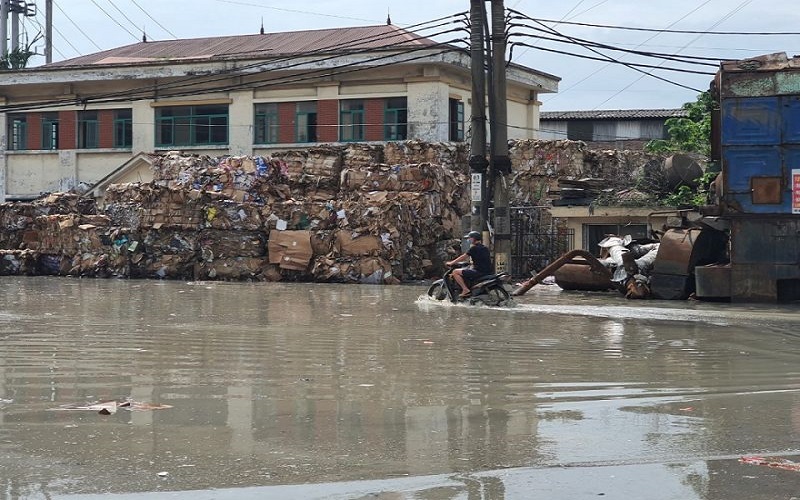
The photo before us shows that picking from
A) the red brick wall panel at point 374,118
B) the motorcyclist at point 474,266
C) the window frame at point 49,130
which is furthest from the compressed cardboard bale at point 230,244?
the window frame at point 49,130

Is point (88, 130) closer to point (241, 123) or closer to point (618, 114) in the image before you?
point (241, 123)

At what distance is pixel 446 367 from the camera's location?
1123 cm

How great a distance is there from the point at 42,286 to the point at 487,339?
1689 centimetres

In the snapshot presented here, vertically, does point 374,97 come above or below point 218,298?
above

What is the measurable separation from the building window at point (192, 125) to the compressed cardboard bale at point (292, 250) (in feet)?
47.4

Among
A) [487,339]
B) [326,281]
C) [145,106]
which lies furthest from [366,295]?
[145,106]

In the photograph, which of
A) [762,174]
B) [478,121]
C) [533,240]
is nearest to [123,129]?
[533,240]

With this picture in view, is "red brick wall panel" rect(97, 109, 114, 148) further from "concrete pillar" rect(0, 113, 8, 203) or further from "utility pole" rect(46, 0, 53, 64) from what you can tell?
"utility pole" rect(46, 0, 53, 64)

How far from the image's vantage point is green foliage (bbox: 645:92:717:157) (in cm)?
3212

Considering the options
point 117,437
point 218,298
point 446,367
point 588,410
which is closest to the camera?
point 117,437

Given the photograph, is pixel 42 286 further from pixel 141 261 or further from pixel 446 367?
pixel 446 367

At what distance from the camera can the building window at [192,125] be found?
4465 centimetres

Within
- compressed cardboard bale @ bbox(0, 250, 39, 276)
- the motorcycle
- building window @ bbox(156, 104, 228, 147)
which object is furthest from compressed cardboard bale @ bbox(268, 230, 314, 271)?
building window @ bbox(156, 104, 228, 147)

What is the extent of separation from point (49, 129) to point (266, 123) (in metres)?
11.2
